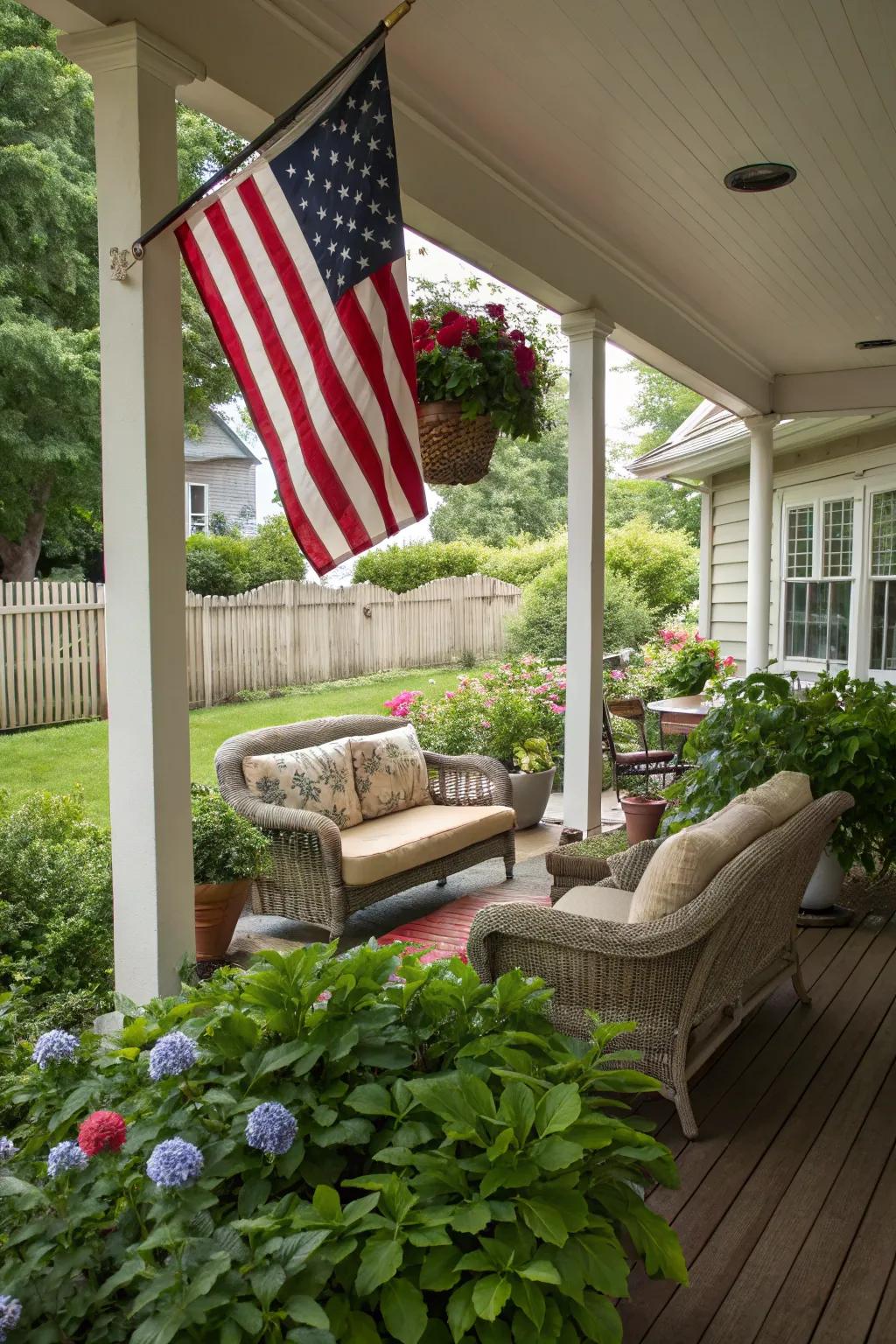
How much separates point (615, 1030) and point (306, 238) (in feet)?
5.73

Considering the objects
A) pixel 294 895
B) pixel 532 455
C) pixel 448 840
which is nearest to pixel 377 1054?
pixel 294 895

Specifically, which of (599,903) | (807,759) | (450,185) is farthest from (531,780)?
(450,185)

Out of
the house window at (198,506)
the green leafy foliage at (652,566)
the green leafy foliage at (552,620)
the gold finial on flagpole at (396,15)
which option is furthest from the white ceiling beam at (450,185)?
the house window at (198,506)

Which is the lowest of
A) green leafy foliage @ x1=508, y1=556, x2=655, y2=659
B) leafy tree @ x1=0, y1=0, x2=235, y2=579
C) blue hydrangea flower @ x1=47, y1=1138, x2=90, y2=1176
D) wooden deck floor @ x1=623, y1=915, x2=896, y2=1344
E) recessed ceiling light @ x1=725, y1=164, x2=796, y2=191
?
wooden deck floor @ x1=623, y1=915, x2=896, y2=1344

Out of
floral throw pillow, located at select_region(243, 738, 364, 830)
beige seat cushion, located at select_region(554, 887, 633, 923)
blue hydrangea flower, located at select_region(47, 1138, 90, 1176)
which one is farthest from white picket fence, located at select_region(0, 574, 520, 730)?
blue hydrangea flower, located at select_region(47, 1138, 90, 1176)

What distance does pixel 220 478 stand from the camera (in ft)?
63.4

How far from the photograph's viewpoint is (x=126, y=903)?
2.80 m

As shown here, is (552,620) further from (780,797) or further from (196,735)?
(780,797)

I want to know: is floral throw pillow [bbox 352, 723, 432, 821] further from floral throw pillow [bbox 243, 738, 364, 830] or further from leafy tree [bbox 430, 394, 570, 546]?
Answer: leafy tree [bbox 430, 394, 570, 546]

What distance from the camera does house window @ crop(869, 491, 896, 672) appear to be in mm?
8836

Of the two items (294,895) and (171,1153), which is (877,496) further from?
(171,1153)

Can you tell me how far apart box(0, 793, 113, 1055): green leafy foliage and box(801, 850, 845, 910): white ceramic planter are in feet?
9.44

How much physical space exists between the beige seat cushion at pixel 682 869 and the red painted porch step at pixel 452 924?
1.47m

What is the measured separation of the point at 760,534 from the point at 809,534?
6.26 ft
